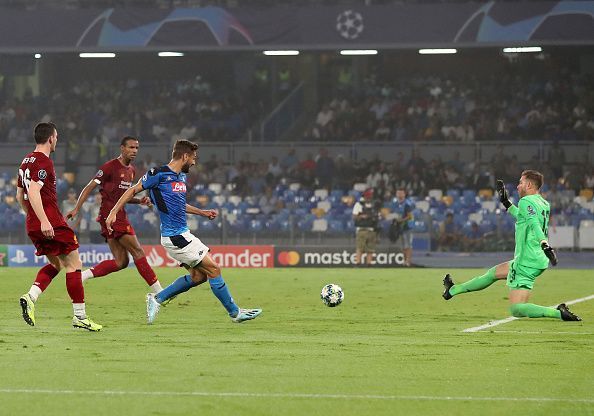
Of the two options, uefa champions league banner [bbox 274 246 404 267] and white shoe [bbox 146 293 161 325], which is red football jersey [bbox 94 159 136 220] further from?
uefa champions league banner [bbox 274 246 404 267]

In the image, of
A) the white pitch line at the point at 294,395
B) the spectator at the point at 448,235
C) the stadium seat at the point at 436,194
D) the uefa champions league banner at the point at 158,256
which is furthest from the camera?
the stadium seat at the point at 436,194

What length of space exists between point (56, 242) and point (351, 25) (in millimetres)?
23264

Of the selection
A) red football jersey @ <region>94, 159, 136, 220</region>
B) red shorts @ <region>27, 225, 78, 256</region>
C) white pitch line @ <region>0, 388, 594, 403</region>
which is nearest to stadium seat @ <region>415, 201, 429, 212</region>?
red football jersey @ <region>94, 159, 136, 220</region>

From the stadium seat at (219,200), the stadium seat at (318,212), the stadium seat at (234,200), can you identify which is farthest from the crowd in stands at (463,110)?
the stadium seat at (318,212)

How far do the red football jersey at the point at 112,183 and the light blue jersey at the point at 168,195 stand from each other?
279cm

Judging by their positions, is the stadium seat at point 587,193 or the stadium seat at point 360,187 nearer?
the stadium seat at point 587,193

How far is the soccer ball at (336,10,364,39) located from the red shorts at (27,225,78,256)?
75.6 feet

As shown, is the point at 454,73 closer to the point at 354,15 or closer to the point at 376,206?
the point at 354,15

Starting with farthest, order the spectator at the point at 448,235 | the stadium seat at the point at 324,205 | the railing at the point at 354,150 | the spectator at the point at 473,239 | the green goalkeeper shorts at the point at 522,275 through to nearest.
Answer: the railing at the point at 354,150 < the stadium seat at the point at 324,205 < the spectator at the point at 473,239 < the spectator at the point at 448,235 < the green goalkeeper shorts at the point at 522,275

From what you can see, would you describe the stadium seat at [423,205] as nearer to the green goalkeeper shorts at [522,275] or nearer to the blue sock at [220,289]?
the green goalkeeper shorts at [522,275]

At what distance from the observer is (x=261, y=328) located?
1366 cm

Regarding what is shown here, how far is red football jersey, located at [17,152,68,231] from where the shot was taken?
12703mm

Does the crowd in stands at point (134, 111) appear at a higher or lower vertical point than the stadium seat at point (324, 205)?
higher

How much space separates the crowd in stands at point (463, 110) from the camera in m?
37.2
